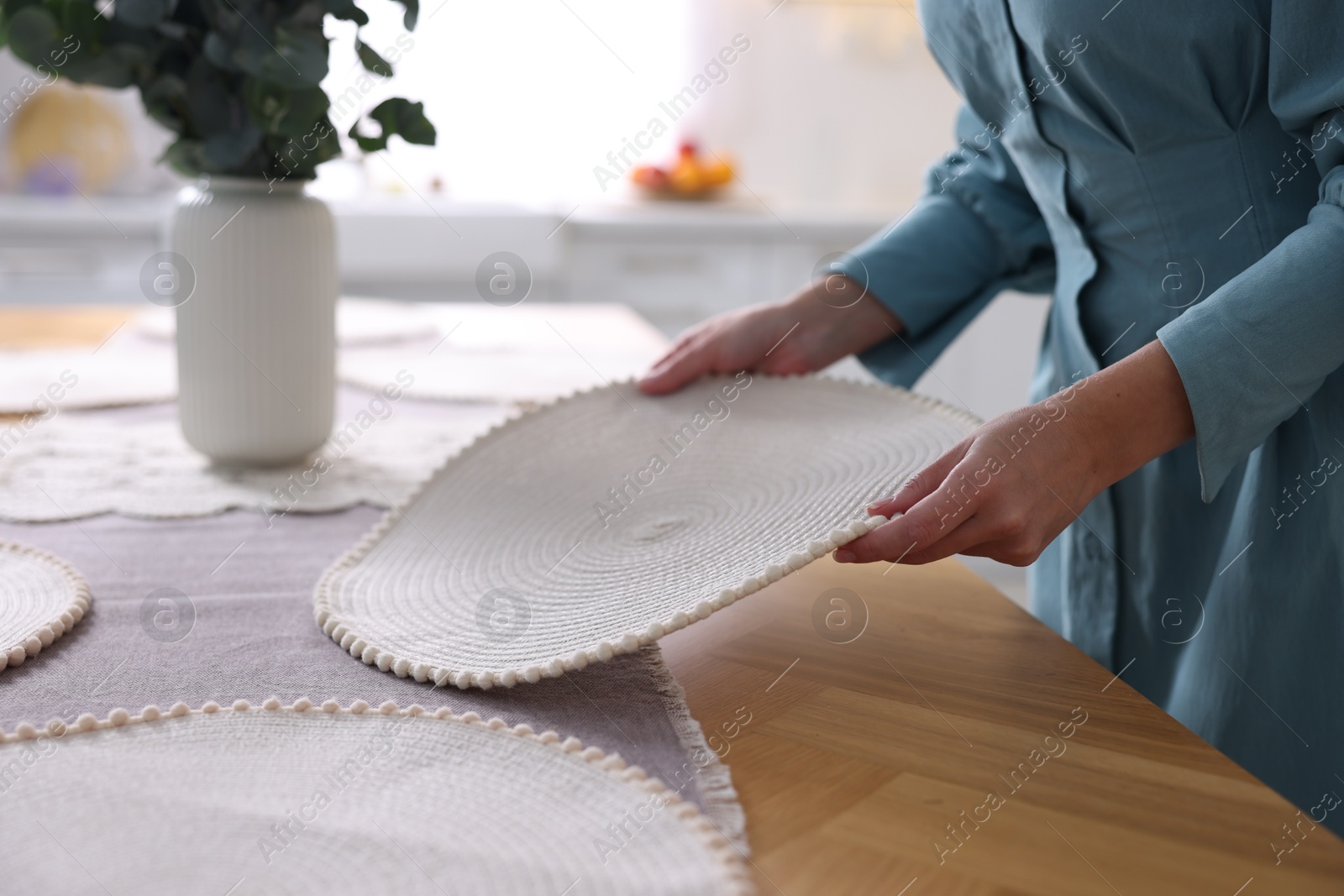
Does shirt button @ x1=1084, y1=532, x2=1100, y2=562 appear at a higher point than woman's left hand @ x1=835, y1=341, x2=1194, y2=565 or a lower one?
lower

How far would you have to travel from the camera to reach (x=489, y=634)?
1.83 ft

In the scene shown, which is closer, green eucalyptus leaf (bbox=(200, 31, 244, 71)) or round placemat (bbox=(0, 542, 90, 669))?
round placemat (bbox=(0, 542, 90, 669))

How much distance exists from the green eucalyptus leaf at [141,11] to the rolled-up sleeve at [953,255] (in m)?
0.54

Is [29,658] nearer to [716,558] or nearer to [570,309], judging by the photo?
[716,558]

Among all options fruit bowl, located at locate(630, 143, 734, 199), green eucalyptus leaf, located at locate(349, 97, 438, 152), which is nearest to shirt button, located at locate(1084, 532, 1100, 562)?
green eucalyptus leaf, located at locate(349, 97, 438, 152)

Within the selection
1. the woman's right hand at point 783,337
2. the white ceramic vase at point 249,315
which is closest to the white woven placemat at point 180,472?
the white ceramic vase at point 249,315

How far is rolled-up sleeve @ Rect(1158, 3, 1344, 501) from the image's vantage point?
0.59 meters

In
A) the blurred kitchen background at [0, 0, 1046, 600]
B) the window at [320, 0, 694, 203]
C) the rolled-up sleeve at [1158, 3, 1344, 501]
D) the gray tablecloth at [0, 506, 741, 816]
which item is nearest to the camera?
the gray tablecloth at [0, 506, 741, 816]

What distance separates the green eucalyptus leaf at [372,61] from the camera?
82 centimetres

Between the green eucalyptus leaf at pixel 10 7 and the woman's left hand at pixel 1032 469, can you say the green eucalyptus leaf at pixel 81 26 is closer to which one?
the green eucalyptus leaf at pixel 10 7

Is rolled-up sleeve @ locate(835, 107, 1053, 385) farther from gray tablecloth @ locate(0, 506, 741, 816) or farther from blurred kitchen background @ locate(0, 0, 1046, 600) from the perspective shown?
blurred kitchen background @ locate(0, 0, 1046, 600)

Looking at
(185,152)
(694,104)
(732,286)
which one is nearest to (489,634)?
(185,152)

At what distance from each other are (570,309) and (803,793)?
137 centimetres

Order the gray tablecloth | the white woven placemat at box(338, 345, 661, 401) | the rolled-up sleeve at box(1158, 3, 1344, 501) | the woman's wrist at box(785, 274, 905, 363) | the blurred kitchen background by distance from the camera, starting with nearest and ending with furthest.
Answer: the gray tablecloth
the rolled-up sleeve at box(1158, 3, 1344, 501)
the woman's wrist at box(785, 274, 905, 363)
the white woven placemat at box(338, 345, 661, 401)
the blurred kitchen background
